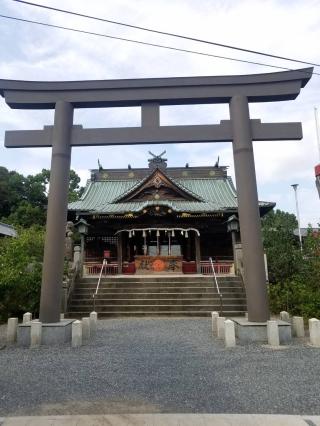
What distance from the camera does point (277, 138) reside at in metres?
8.48

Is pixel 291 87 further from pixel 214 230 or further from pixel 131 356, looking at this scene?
pixel 214 230

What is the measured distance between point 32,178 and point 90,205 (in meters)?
25.1

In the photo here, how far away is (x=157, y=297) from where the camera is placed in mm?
13656

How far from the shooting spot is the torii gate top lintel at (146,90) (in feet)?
28.3

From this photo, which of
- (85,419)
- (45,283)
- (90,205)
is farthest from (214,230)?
(85,419)

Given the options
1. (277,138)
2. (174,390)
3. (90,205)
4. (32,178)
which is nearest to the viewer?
(174,390)

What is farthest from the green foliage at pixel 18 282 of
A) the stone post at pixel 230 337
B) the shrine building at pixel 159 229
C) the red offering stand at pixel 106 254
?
the red offering stand at pixel 106 254

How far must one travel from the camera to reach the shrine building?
1817cm

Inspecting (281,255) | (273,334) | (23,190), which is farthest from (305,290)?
(23,190)

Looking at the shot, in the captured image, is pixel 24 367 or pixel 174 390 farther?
pixel 24 367

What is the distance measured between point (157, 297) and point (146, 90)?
8.44 m

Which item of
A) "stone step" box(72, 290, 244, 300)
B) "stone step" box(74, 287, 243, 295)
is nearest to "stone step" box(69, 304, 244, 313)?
"stone step" box(72, 290, 244, 300)

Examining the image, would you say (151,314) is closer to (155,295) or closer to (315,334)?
(155,295)

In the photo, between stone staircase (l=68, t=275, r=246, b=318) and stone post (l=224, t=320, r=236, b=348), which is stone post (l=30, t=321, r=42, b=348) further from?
stone staircase (l=68, t=275, r=246, b=318)
